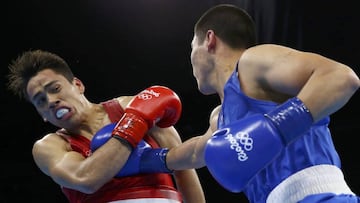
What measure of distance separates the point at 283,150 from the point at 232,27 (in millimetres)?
556

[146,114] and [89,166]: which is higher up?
[146,114]

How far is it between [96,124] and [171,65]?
3710 millimetres

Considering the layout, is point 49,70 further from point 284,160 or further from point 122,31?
point 122,31

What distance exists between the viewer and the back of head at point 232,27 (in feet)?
6.43

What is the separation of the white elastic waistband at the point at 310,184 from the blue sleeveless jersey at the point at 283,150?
2cm

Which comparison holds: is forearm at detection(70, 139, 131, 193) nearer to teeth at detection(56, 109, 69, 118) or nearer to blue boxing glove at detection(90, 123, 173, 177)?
blue boxing glove at detection(90, 123, 173, 177)

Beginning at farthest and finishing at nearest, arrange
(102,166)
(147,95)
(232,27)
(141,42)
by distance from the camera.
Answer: (141,42), (147,95), (102,166), (232,27)

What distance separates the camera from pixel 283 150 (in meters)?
1.62

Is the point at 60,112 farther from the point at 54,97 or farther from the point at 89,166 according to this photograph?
the point at 89,166

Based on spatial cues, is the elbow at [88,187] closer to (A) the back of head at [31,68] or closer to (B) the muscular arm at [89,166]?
(B) the muscular arm at [89,166]

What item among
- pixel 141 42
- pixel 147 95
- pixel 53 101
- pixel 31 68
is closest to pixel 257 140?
pixel 147 95

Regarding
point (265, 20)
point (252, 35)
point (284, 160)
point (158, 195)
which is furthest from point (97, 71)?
point (284, 160)

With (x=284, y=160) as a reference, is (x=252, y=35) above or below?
above

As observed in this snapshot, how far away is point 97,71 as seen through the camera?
6324 millimetres
